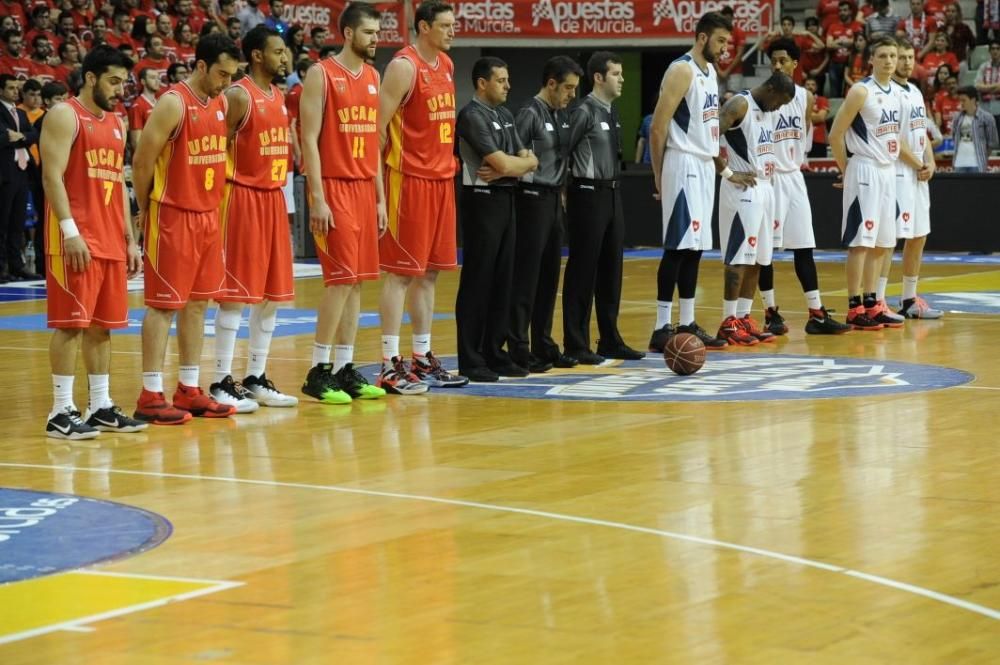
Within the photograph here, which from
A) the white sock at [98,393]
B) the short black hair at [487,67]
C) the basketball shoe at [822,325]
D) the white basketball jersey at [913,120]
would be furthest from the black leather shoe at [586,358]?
the white basketball jersey at [913,120]

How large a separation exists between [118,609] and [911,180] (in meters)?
10.2

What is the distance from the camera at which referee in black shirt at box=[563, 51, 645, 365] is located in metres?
11.8

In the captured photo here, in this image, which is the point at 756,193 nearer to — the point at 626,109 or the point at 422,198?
the point at 422,198

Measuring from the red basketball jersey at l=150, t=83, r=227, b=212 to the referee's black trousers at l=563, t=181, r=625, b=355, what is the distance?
129 inches

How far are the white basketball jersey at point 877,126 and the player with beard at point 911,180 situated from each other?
0.14 m

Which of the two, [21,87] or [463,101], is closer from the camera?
[21,87]

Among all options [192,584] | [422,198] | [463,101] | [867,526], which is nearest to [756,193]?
[422,198]

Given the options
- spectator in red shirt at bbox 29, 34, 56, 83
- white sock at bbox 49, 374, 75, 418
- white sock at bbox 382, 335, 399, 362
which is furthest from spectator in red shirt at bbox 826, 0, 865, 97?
white sock at bbox 49, 374, 75, 418

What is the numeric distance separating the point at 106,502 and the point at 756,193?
7.09 meters

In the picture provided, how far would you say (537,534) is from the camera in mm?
6398

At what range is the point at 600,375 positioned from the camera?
→ 1122 centimetres

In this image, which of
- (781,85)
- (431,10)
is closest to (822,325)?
(781,85)

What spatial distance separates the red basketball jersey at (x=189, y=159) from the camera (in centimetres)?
920

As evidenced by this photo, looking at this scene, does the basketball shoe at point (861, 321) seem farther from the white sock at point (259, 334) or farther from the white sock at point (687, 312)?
the white sock at point (259, 334)
